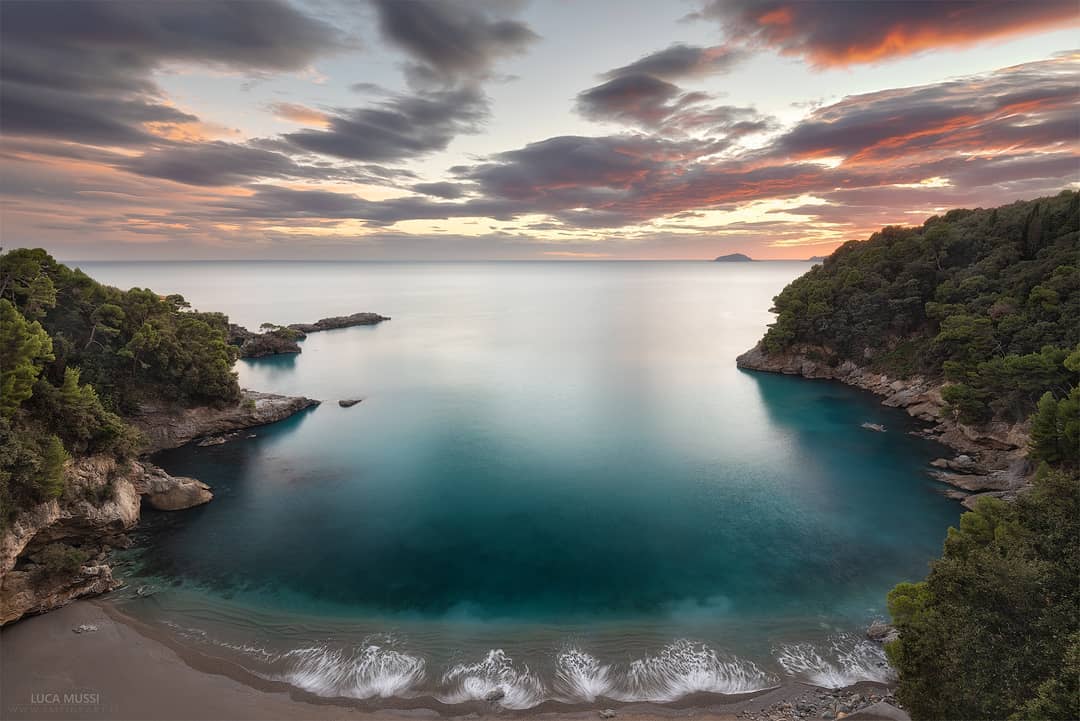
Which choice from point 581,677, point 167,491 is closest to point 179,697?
point 581,677

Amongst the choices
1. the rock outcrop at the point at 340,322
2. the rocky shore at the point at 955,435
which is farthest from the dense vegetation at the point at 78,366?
the rock outcrop at the point at 340,322

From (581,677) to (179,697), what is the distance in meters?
13.7

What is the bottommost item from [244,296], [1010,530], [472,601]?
[472,601]

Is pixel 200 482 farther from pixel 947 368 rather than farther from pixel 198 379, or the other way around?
pixel 947 368

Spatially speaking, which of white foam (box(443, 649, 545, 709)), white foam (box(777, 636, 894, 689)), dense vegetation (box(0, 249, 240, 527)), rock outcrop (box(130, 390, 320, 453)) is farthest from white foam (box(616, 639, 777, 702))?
rock outcrop (box(130, 390, 320, 453))

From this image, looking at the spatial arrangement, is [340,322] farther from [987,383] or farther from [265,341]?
[987,383]

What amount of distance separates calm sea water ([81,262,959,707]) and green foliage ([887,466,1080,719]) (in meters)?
4.93

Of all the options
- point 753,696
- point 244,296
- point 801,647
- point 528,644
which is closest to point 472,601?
point 528,644

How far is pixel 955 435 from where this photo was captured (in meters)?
38.8

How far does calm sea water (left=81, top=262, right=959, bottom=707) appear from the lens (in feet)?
60.0

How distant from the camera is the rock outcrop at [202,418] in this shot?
38.1 m

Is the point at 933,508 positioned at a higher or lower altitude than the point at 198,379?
lower

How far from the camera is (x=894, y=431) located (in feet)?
139

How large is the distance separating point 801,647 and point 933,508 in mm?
18512
